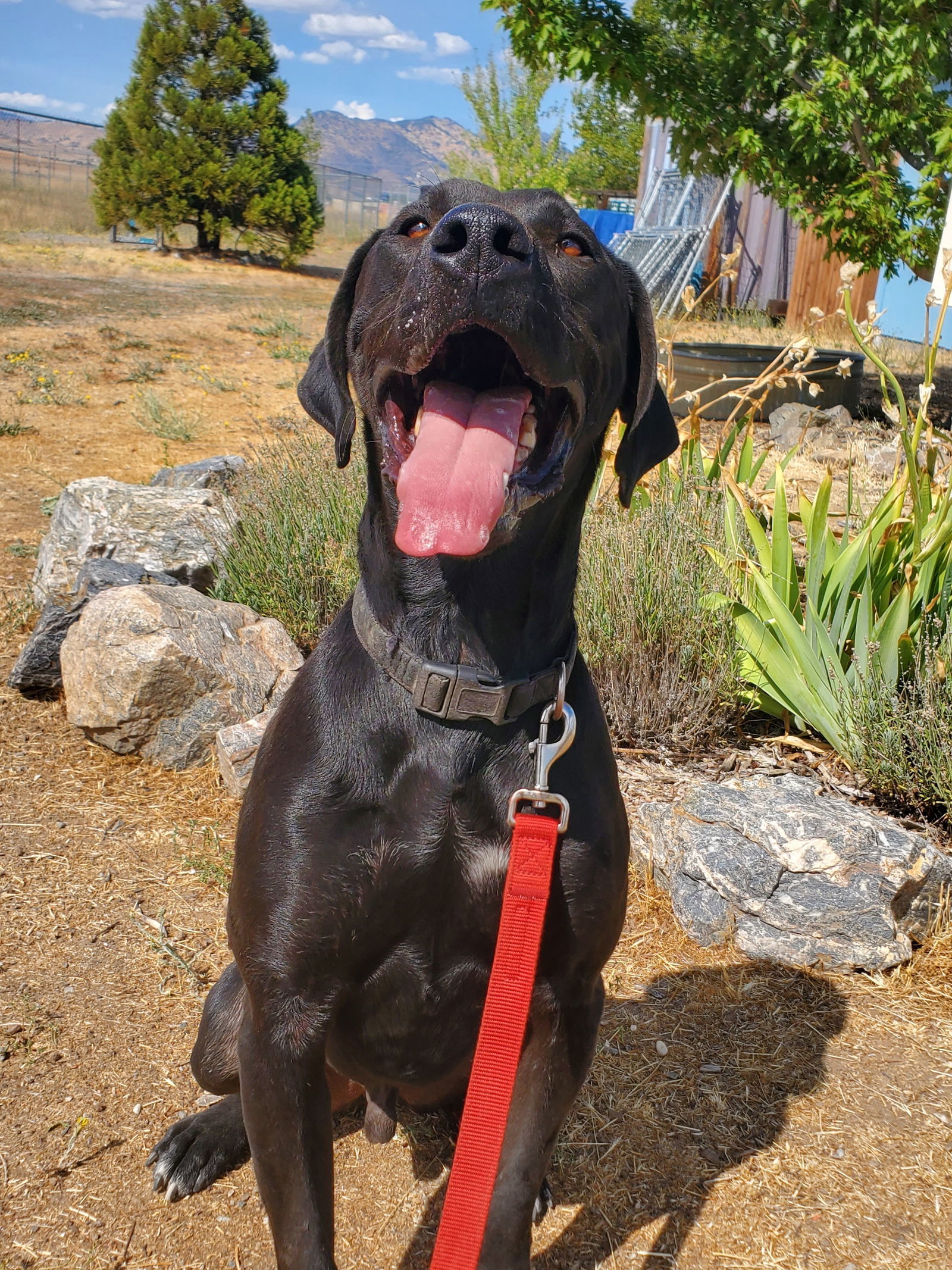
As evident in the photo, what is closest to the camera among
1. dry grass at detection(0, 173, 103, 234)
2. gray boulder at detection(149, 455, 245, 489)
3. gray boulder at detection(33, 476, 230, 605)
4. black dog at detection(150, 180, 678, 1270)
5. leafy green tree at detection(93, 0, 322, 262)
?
black dog at detection(150, 180, 678, 1270)

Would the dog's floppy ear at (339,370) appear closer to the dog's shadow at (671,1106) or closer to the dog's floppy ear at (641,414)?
the dog's floppy ear at (641,414)

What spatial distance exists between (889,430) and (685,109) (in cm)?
304

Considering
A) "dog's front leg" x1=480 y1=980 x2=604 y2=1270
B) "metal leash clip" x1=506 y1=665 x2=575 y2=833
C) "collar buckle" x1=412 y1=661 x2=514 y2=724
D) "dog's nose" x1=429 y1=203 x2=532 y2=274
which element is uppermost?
"dog's nose" x1=429 y1=203 x2=532 y2=274

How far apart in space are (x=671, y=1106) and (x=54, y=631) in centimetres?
310

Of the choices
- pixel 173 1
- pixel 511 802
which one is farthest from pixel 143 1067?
pixel 173 1

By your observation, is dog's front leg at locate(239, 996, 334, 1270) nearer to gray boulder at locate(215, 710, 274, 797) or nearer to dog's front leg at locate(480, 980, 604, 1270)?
dog's front leg at locate(480, 980, 604, 1270)

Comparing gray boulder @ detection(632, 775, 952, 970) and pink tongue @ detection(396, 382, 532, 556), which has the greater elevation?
pink tongue @ detection(396, 382, 532, 556)

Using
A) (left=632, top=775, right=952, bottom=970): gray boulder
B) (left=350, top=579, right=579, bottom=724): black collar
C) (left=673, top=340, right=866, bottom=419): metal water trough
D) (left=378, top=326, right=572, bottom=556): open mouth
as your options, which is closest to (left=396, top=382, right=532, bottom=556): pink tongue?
(left=378, top=326, right=572, bottom=556): open mouth

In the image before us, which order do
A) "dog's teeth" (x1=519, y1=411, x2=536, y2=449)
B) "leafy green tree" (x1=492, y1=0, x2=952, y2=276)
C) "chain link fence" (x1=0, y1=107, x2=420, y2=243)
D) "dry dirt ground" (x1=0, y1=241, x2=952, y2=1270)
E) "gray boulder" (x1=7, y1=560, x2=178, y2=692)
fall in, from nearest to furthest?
"dog's teeth" (x1=519, y1=411, x2=536, y2=449) → "dry dirt ground" (x1=0, y1=241, x2=952, y2=1270) → "gray boulder" (x1=7, y1=560, x2=178, y2=692) → "leafy green tree" (x1=492, y1=0, x2=952, y2=276) → "chain link fence" (x1=0, y1=107, x2=420, y2=243)

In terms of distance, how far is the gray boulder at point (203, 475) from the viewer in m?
6.16

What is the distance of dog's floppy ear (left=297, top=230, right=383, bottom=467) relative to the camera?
2.15 m

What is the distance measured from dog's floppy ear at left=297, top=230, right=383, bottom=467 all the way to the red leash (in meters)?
0.85

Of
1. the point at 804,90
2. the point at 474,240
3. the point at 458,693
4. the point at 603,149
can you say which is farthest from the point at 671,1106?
the point at 603,149

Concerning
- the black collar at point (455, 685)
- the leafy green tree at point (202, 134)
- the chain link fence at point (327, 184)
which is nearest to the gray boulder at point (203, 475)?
the black collar at point (455, 685)
